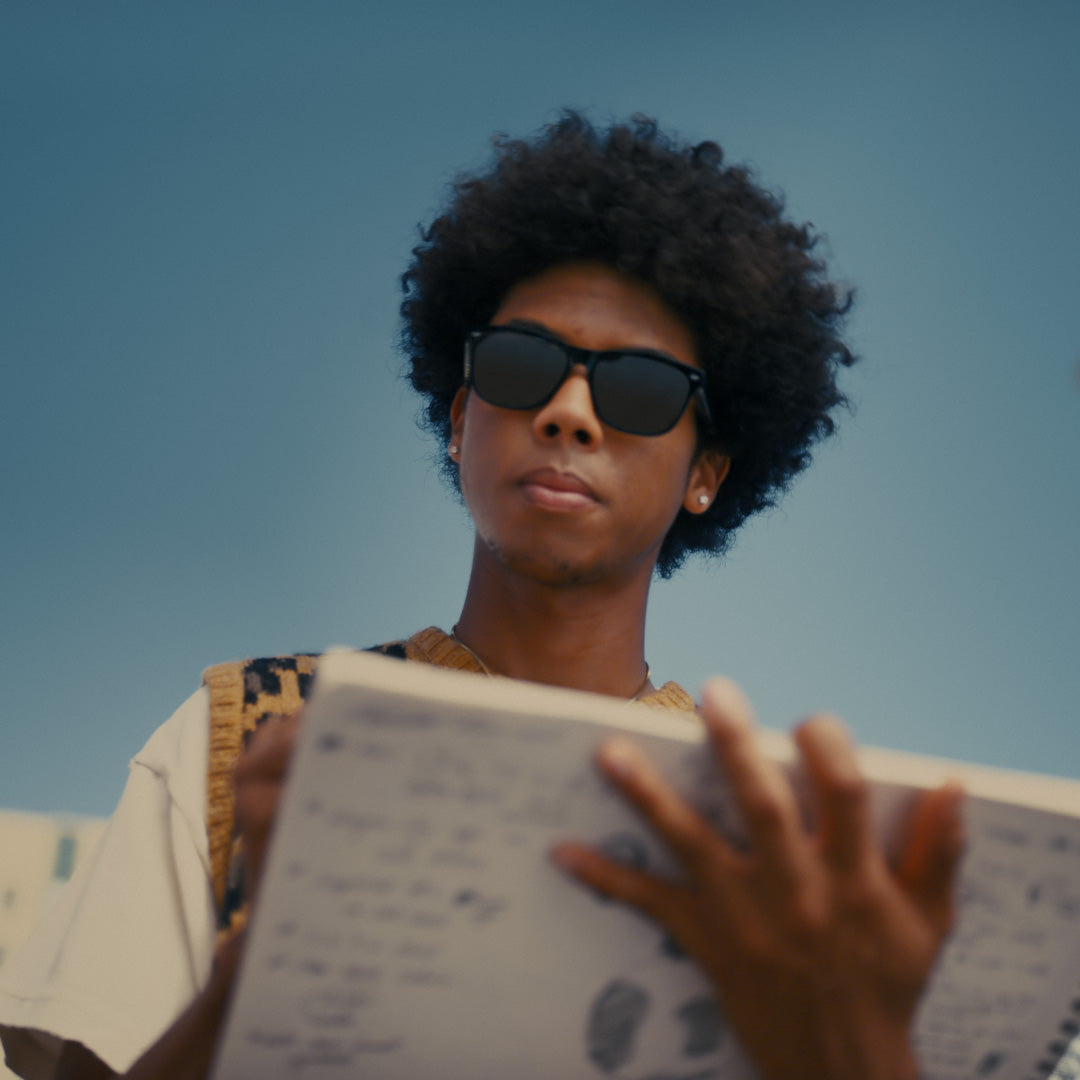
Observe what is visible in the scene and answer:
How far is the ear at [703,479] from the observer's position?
258cm

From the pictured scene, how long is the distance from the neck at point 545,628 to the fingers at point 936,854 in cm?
127

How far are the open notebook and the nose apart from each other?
3.70 feet

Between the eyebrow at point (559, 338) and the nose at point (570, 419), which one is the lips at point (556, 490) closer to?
the nose at point (570, 419)

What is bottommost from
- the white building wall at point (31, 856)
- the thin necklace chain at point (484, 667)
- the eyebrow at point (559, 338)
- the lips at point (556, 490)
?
the white building wall at point (31, 856)

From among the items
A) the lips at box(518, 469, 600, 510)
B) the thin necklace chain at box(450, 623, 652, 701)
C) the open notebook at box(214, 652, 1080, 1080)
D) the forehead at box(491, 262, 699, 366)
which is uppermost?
the forehead at box(491, 262, 699, 366)

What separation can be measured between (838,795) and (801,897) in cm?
11

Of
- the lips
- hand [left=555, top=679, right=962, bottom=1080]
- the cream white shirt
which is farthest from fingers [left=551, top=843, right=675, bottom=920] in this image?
the lips

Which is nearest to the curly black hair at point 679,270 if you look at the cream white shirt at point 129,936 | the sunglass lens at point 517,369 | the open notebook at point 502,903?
the sunglass lens at point 517,369

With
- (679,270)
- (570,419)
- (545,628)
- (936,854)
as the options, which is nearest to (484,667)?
(545,628)

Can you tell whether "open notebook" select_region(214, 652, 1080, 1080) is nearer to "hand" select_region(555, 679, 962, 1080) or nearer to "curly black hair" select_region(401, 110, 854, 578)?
"hand" select_region(555, 679, 962, 1080)

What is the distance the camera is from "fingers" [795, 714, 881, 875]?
92 centimetres

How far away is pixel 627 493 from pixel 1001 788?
123 cm

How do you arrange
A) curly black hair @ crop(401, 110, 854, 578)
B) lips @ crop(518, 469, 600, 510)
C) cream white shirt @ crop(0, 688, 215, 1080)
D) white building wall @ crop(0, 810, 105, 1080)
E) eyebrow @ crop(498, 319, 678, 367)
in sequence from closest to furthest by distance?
cream white shirt @ crop(0, 688, 215, 1080)
lips @ crop(518, 469, 600, 510)
eyebrow @ crop(498, 319, 678, 367)
curly black hair @ crop(401, 110, 854, 578)
white building wall @ crop(0, 810, 105, 1080)

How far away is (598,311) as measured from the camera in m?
2.31
